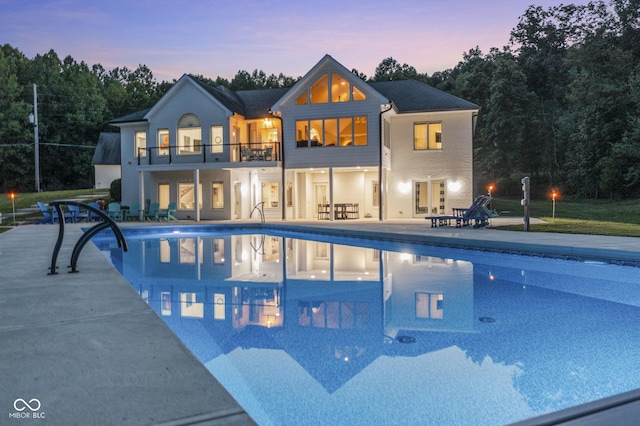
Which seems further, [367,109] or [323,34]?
[323,34]

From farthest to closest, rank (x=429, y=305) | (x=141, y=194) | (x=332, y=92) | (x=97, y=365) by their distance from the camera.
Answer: (x=141, y=194) → (x=332, y=92) → (x=429, y=305) → (x=97, y=365)

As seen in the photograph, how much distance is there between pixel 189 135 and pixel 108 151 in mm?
13072

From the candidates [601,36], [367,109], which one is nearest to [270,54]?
[367,109]

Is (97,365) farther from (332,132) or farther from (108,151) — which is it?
(108,151)

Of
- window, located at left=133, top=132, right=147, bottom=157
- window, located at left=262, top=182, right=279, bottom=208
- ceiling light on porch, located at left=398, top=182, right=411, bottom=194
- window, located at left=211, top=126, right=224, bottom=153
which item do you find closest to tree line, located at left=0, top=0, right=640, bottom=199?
ceiling light on porch, located at left=398, top=182, right=411, bottom=194

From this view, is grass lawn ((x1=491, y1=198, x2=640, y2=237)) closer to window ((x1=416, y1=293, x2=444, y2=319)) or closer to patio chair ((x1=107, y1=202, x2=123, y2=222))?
window ((x1=416, y1=293, x2=444, y2=319))

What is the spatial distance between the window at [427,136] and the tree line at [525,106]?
12.6 meters

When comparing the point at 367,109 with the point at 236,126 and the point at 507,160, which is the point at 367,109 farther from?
the point at 507,160

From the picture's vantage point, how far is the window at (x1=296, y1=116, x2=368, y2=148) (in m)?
20.8

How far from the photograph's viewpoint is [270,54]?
114 ft

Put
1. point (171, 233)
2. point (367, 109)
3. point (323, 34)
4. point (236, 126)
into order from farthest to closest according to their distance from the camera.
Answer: point (323, 34)
point (236, 126)
point (367, 109)
point (171, 233)

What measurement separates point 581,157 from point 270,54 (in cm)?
2320

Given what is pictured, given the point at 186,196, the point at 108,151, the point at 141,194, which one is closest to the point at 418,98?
the point at 186,196

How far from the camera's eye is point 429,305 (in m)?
6.59
